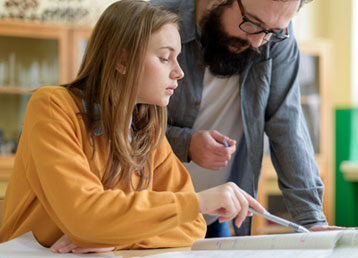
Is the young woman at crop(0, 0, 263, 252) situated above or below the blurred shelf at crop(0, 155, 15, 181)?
above

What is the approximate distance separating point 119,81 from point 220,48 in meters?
0.44

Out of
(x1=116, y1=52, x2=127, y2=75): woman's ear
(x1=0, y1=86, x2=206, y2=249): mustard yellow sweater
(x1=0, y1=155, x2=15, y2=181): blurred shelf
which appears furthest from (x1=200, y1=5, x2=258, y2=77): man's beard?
(x1=0, y1=155, x2=15, y2=181): blurred shelf

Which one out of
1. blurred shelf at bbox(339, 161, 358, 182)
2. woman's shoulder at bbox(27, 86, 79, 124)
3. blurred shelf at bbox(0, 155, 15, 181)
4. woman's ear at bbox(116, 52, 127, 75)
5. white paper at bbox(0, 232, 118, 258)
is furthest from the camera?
blurred shelf at bbox(339, 161, 358, 182)

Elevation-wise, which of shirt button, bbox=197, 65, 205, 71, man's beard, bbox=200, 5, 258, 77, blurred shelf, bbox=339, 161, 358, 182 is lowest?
blurred shelf, bbox=339, 161, 358, 182

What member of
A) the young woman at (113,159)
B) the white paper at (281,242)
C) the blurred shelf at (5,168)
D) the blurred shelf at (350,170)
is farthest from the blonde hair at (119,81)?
the blurred shelf at (350,170)

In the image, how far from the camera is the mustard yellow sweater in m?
0.89

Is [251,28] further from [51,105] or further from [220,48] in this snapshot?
[51,105]

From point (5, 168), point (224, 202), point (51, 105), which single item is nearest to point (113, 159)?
point (51, 105)

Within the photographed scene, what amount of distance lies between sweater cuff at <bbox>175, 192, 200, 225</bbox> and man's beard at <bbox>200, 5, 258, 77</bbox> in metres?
0.63

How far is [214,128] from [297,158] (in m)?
0.29

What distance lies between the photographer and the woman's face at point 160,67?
1.14 meters

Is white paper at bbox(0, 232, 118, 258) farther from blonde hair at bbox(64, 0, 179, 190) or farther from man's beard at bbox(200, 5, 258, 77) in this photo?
man's beard at bbox(200, 5, 258, 77)

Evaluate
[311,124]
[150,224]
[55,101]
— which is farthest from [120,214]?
[311,124]

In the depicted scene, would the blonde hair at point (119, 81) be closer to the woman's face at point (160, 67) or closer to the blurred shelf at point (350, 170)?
the woman's face at point (160, 67)
